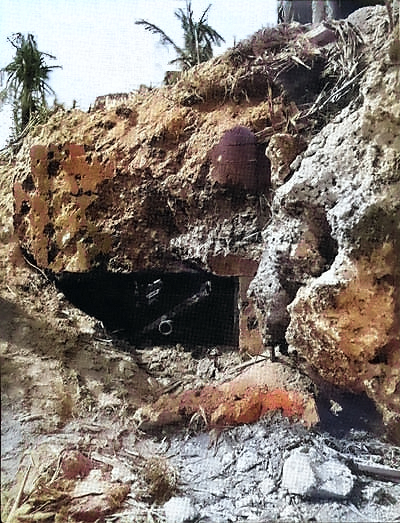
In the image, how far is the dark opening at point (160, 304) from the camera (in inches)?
49.3

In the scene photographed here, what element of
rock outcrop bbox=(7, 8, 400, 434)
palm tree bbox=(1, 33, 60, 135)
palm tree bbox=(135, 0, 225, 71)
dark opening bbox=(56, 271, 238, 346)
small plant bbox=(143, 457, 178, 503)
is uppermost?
palm tree bbox=(135, 0, 225, 71)

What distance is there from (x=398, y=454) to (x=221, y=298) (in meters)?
0.49

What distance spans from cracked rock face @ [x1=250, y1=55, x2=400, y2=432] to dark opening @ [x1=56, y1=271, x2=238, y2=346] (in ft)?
0.46

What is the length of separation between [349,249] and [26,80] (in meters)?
0.80

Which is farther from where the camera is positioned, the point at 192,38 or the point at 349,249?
the point at 192,38

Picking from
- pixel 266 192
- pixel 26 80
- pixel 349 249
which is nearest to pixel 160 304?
pixel 266 192

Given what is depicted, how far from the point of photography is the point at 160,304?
50.4 inches

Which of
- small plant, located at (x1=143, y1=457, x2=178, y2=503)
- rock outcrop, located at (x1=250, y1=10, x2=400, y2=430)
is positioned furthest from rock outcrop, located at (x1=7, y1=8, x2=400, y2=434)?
small plant, located at (x1=143, y1=457, x2=178, y2=503)

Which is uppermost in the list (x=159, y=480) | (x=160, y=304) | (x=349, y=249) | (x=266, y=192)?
(x=266, y=192)

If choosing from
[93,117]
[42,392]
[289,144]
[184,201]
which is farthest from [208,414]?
[93,117]

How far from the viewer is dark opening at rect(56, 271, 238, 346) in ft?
4.11

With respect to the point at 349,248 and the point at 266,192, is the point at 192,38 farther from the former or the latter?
the point at 349,248

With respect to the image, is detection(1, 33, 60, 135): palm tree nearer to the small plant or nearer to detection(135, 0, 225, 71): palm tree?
detection(135, 0, 225, 71): palm tree

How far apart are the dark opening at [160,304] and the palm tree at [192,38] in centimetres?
48
